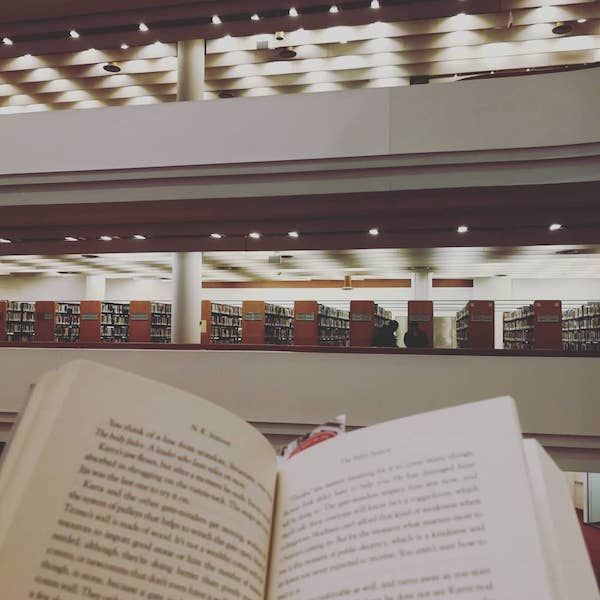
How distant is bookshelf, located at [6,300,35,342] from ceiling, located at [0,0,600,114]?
530 cm

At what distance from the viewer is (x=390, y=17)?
6680 millimetres

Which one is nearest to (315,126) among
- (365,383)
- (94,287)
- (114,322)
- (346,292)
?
(365,383)

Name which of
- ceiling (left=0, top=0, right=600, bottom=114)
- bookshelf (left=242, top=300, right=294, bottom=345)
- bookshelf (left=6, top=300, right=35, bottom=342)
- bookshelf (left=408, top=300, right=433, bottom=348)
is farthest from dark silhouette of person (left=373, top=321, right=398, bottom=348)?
bookshelf (left=6, top=300, right=35, bottom=342)

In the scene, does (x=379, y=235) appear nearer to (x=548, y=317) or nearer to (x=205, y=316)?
(x=548, y=317)

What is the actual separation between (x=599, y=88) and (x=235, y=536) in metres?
5.82

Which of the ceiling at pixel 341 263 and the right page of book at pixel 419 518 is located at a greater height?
the ceiling at pixel 341 263

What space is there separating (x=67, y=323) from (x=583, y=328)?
33.0 ft

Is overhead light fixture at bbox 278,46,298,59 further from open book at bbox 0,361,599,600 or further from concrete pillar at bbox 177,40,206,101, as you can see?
open book at bbox 0,361,599,600

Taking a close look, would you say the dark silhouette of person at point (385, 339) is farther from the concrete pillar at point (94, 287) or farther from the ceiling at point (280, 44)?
the concrete pillar at point (94, 287)

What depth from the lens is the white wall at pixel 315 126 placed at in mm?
5289

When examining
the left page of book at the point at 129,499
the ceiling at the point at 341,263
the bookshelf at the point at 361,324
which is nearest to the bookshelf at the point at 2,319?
the ceiling at the point at 341,263

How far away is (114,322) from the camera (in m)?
12.3

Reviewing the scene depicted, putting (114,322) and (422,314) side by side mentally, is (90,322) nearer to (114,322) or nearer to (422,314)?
(114,322)

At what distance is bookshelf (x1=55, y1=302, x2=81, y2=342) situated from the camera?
40.1 ft
